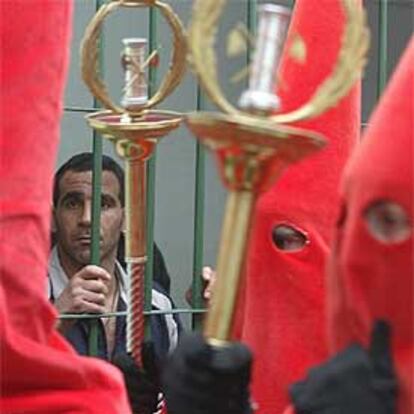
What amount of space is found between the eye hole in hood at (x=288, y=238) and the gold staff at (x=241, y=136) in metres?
0.66

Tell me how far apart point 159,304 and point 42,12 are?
1.07 meters

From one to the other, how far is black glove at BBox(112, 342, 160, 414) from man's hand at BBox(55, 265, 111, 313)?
246mm

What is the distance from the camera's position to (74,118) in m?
3.19

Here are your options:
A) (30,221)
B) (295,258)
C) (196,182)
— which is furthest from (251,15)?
(30,221)

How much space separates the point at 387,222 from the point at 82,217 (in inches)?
49.0

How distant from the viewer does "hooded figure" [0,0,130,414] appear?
1.65 meters

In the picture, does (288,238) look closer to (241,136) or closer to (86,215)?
(86,215)

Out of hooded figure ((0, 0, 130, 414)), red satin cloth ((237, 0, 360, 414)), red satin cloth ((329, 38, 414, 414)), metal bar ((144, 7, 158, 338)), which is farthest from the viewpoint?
metal bar ((144, 7, 158, 338))

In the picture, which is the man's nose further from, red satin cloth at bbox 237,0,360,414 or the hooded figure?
the hooded figure

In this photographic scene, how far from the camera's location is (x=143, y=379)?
2213 millimetres

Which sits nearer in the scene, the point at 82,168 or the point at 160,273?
the point at 82,168

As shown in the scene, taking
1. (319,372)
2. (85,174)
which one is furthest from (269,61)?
(85,174)

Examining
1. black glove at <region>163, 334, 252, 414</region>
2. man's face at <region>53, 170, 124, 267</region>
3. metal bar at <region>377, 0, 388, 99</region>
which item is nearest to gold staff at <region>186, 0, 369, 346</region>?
black glove at <region>163, 334, 252, 414</region>

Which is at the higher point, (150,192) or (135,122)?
(135,122)
